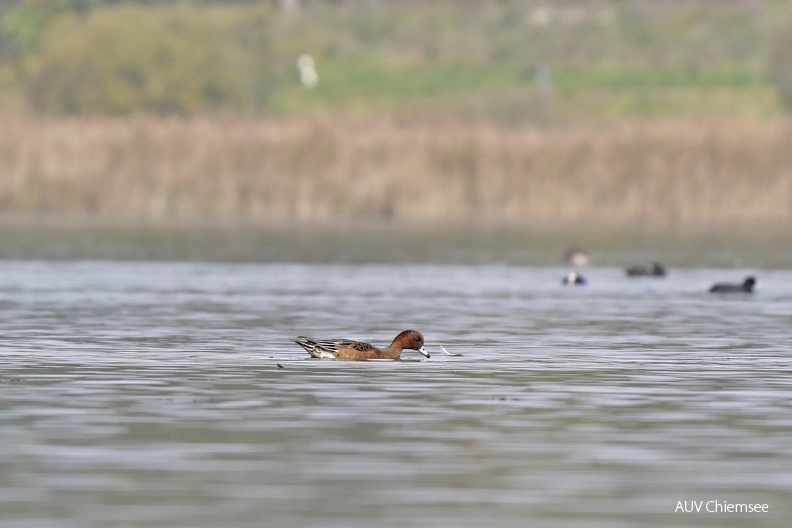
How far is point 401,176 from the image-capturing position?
39.8 metres

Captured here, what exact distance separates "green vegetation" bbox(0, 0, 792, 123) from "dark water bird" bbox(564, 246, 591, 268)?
19.7 metres

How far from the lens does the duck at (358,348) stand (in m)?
15.0

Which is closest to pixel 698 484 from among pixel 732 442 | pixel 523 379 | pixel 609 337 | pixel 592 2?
pixel 732 442

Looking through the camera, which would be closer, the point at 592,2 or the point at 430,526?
the point at 430,526

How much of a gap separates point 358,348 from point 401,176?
2467 cm

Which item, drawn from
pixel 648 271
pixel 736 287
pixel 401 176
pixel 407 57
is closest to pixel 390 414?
pixel 736 287

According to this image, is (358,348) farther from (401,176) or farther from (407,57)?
(407,57)

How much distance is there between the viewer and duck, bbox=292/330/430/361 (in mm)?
15000

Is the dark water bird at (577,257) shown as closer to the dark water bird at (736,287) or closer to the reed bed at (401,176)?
the dark water bird at (736,287)

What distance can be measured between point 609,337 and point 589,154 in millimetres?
21871

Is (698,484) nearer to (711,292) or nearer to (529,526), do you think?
(529,526)

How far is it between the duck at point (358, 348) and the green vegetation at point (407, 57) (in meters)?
34.8

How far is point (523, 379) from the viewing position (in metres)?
14.5

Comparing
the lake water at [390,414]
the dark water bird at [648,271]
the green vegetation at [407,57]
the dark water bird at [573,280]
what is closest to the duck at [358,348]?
the lake water at [390,414]
